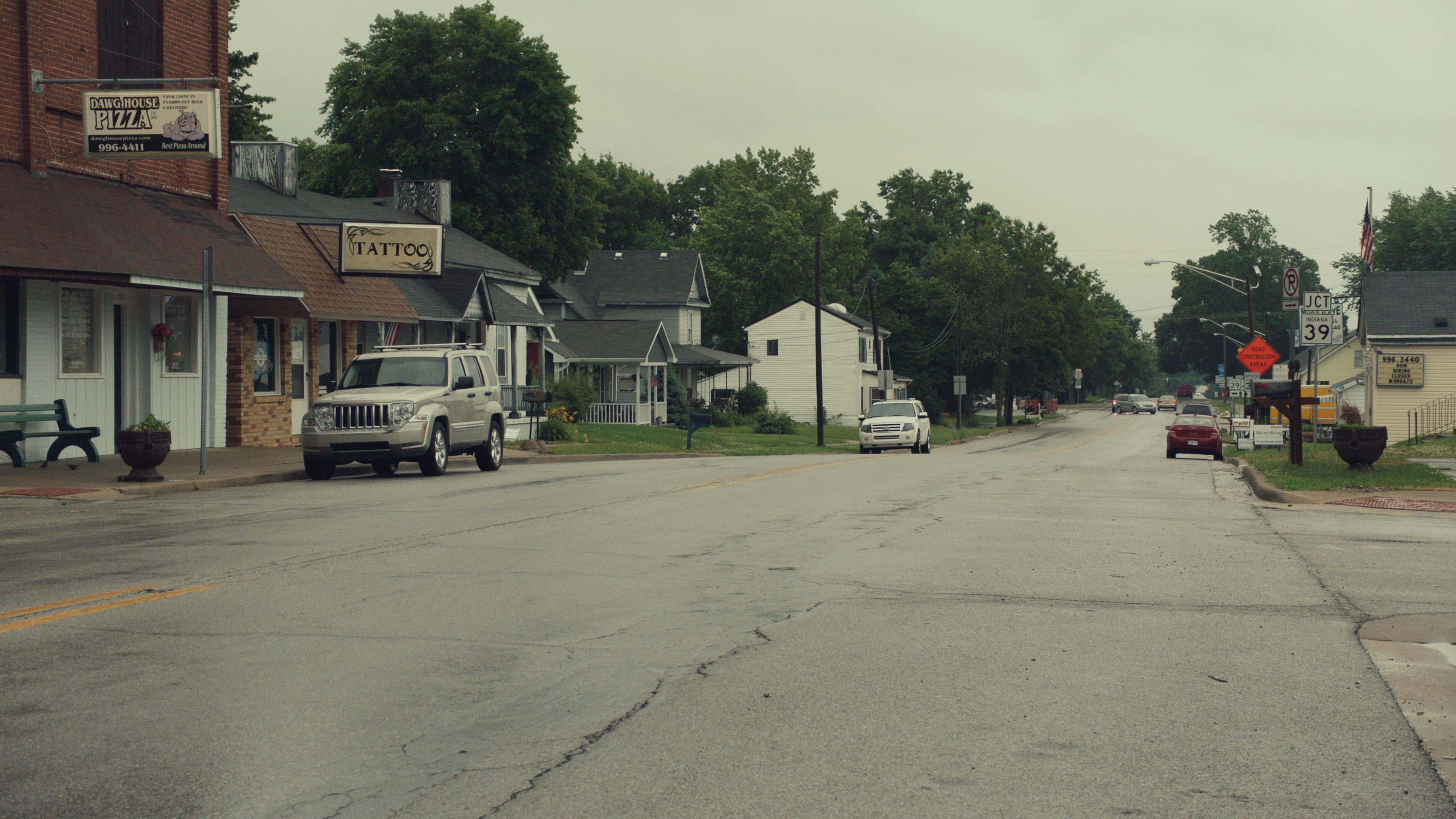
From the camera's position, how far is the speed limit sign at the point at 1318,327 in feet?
74.2

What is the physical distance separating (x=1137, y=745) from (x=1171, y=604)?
3890 millimetres

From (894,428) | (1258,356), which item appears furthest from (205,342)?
(1258,356)

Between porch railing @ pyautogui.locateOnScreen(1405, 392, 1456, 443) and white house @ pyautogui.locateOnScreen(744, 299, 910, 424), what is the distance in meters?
32.7

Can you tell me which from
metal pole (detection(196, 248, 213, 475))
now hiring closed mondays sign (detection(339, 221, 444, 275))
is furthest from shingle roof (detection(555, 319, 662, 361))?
metal pole (detection(196, 248, 213, 475))

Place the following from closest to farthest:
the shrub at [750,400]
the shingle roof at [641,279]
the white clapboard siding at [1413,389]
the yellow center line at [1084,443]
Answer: the yellow center line at [1084,443]
the white clapboard siding at [1413,389]
the shrub at [750,400]
the shingle roof at [641,279]

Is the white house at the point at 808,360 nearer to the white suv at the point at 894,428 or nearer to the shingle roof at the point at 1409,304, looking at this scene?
the shingle roof at the point at 1409,304

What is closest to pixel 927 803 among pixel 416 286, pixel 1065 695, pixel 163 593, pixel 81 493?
pixel 1065 695

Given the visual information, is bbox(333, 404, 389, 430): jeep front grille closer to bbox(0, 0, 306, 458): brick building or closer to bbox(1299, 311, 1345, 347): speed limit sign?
bbox(0, 0, 306, 458): brick building

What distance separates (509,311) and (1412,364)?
3213 centimetres

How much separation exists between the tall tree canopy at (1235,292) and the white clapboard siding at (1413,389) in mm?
83283

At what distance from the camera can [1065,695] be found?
21.7ft

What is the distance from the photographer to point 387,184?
48.6 m

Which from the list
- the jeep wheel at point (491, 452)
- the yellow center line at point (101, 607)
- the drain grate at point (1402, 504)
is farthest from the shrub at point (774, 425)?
the yellow center line at point (101, 607)

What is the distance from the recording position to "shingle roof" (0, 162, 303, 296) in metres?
19.8
